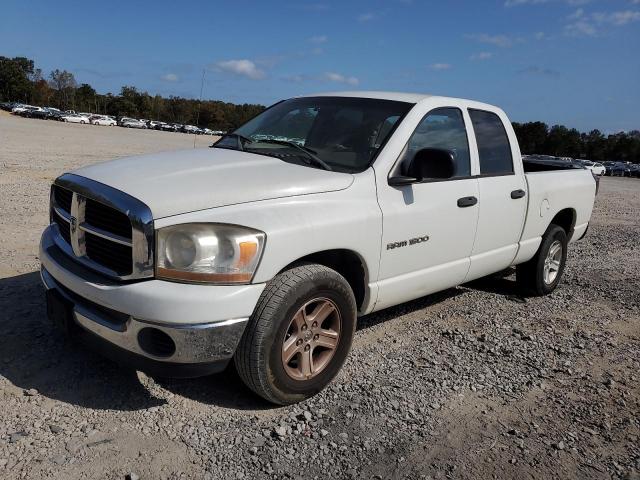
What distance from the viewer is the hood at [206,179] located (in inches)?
118

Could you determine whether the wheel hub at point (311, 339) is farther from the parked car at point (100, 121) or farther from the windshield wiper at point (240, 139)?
the parked car at point (100, 121)

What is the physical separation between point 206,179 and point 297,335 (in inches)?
41.4

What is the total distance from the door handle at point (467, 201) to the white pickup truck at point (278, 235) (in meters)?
0.02

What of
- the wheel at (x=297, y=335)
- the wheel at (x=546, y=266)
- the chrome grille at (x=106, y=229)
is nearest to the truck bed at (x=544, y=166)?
the wheel at (x=546, y=266)

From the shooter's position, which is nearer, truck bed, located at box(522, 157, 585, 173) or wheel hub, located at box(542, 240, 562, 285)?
wheel hub, located at box(542, 240, 562, 285)

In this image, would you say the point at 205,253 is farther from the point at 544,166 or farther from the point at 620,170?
the point at 620,170

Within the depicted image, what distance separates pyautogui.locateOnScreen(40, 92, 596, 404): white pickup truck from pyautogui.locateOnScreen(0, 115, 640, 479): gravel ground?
35 cm

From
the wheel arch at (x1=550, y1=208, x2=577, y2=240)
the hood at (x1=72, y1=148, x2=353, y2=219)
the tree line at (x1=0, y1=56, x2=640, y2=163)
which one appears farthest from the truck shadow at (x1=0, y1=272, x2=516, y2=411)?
the tree line at (x1=0, y1=56, x2=640, y2=163)

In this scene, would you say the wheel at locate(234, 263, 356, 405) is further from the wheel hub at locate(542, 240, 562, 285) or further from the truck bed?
the truck bed

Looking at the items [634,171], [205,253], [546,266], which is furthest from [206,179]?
[634,171]

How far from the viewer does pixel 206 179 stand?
324 cm

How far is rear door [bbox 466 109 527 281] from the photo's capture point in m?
4.71

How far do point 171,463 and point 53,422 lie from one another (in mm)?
755

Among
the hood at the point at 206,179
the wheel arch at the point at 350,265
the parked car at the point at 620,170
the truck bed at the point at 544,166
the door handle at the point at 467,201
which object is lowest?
the parked car at the point at 620,170
